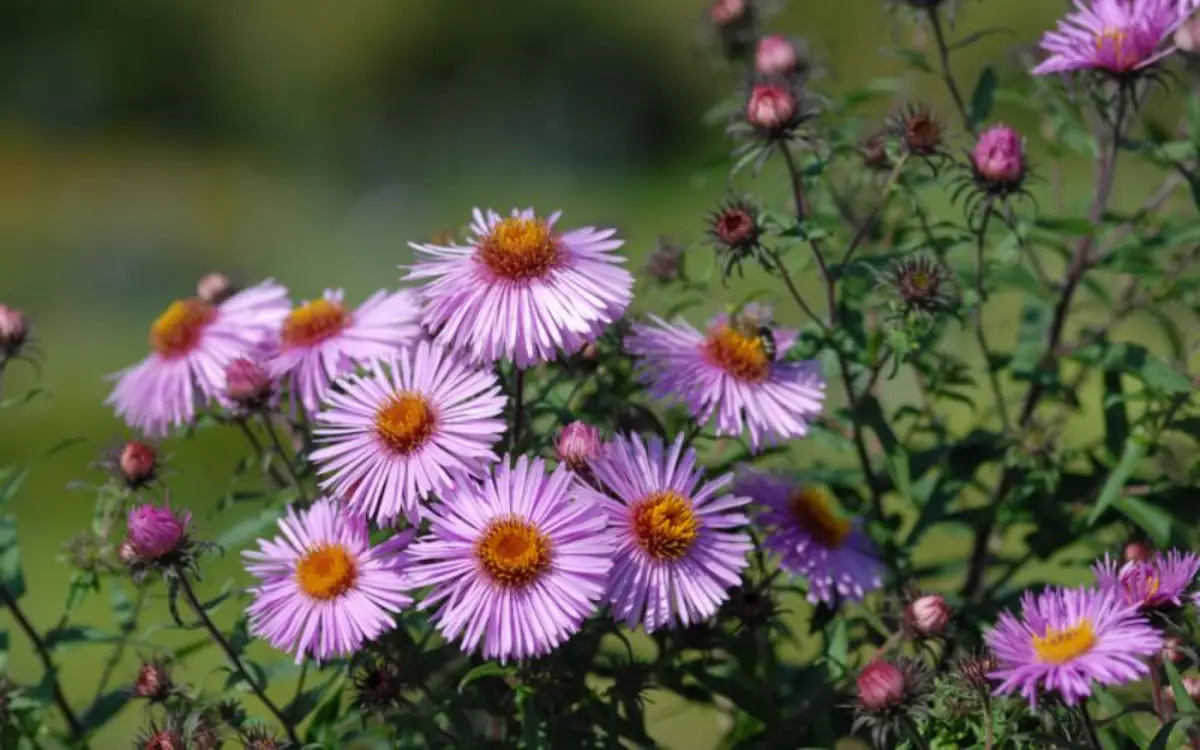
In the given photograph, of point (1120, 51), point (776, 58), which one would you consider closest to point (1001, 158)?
point (1120, 51)

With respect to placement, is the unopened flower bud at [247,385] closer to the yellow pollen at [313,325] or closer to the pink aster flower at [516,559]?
the yellow pollen at [313,325]

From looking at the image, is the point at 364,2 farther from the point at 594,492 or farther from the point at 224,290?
the point at 594,492

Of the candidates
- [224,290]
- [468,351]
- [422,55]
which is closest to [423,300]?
[468,351]

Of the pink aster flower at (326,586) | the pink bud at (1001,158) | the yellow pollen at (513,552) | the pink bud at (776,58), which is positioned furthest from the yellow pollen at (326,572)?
the pink bud at (776,58)

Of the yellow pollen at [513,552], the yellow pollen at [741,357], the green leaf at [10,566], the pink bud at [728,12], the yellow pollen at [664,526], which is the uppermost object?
the pink bud at [728,12]

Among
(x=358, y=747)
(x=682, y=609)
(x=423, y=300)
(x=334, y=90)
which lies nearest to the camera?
(x=682, y=609)

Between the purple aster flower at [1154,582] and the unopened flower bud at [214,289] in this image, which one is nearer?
the purple aster flower at [1154,582]
